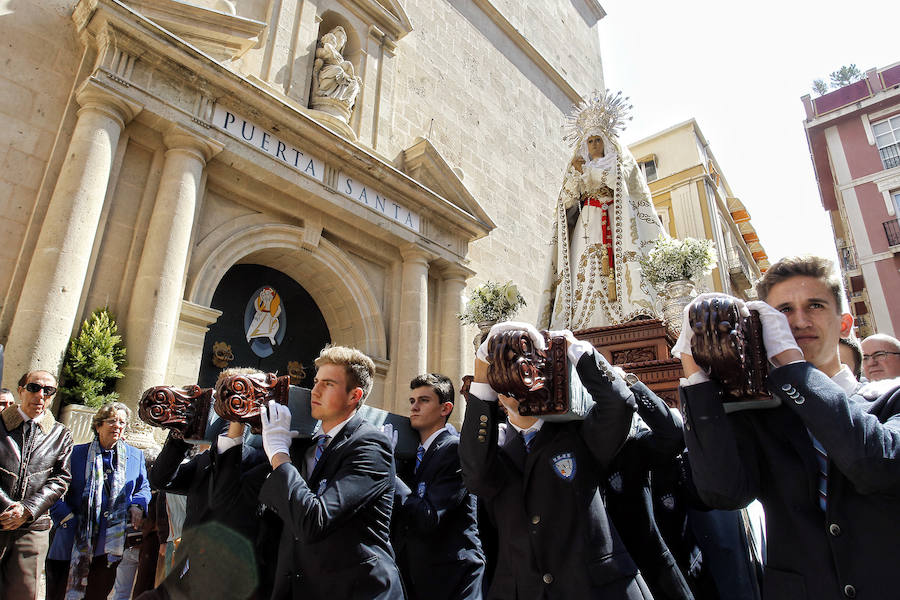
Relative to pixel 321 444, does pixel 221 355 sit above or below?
above

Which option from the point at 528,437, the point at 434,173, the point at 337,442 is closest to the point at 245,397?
the point at 337,442

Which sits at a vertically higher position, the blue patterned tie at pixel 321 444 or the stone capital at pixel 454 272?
the stone capital at pixel 454 272

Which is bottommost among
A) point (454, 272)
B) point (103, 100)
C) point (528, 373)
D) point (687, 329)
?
point (528, 373)

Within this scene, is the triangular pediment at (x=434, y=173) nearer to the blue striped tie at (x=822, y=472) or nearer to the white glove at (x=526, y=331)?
the white glove at (x=526, y=331)

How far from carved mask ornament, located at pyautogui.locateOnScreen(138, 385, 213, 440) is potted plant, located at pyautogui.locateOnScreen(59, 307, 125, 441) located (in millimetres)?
3553

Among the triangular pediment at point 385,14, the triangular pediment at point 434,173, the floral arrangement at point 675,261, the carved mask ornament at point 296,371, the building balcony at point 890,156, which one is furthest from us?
the building balcony at point 890,156

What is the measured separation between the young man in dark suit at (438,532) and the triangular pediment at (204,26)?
7.00 m

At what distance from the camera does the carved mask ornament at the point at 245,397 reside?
2.59m

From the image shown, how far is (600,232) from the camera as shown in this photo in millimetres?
5879

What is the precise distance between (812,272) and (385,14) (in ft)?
36.0

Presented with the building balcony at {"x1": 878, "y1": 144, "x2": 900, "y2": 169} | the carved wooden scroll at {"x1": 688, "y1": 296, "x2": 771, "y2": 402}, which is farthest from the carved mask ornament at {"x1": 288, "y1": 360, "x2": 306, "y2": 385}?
the building balcony at {"x1": 878, "y1": 144, "x2": 900, "y2": 169}

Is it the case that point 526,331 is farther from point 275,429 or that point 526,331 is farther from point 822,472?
point 275,429

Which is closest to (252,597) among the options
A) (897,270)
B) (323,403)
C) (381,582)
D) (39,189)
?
(381,582)

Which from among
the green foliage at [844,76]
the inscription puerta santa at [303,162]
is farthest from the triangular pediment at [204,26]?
the green foliage at [844,76]
